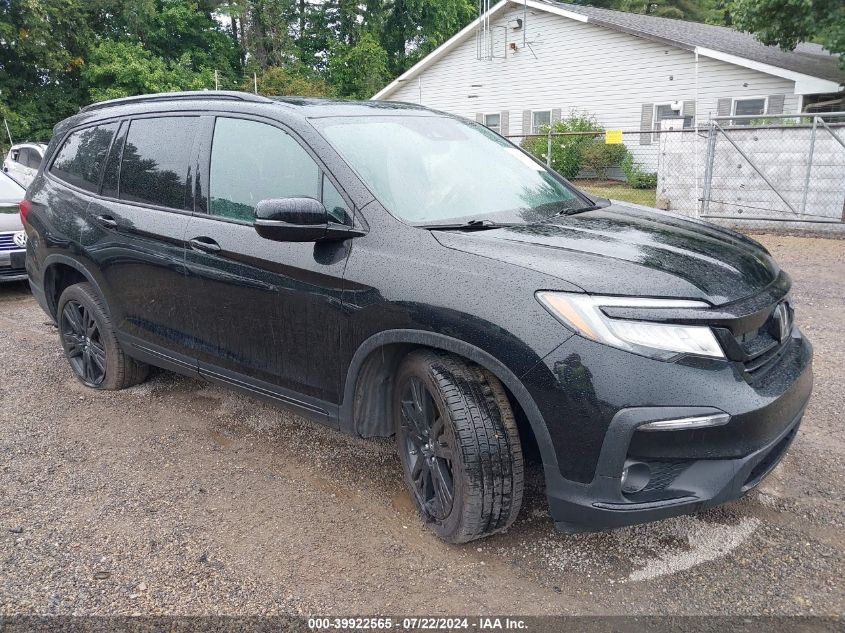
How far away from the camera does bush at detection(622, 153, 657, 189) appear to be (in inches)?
723

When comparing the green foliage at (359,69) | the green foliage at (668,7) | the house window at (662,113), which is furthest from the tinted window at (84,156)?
the green foliage at (668,7)

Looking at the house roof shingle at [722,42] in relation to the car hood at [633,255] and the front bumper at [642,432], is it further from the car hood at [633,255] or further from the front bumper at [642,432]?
the front bumper at [642,432]

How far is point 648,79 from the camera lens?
19.3 m

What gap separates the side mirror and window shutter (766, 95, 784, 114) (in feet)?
57.0

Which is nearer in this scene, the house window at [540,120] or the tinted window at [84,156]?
the tinted window at [84,156]

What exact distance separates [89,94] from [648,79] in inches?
853

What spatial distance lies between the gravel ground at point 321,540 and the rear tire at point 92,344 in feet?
1.63

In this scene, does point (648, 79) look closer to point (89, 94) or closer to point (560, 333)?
point (560, 333)

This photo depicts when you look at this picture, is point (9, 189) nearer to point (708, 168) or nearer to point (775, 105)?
point (708, 168)

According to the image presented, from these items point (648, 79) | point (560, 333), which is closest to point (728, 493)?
point (560, 333)

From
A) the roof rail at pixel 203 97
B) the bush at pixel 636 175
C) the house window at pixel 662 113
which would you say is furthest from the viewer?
the house window at pixel 662 113

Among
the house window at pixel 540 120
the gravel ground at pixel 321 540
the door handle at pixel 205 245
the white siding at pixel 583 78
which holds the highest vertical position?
the white siding at pixel 583 78

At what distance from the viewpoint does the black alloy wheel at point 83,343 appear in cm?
470

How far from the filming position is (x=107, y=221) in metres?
4.22
